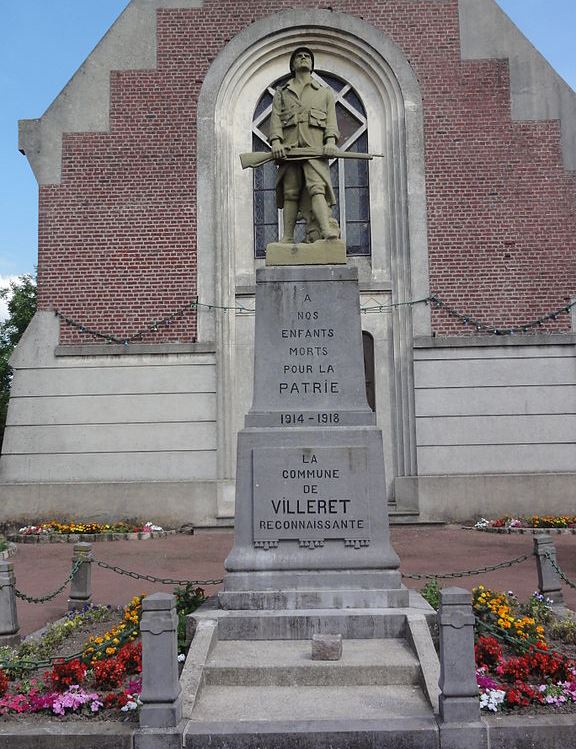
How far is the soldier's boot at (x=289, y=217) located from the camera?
8.59 metres

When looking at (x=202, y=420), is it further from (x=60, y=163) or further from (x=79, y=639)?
(x=79, y=639)

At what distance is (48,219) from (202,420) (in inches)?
223

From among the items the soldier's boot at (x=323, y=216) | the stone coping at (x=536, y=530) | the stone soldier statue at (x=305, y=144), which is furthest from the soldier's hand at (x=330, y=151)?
the stone coping at (x=536, y=530)

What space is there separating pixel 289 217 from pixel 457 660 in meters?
5.17

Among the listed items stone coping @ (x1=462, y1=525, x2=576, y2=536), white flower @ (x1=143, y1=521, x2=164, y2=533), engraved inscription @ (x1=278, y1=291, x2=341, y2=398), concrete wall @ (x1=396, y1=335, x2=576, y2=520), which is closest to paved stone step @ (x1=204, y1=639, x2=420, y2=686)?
engraved inscription @ (x1=278, y1=291, x2=341, y2=398)

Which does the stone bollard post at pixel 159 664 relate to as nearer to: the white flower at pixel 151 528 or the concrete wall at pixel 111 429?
the white flower at pixel 151 528

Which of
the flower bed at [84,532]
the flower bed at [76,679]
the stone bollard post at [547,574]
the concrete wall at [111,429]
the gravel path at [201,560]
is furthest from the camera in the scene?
the concrete wall at [111,429]

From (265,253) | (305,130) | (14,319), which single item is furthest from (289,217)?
(14,319)

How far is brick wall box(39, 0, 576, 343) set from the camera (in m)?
16.8

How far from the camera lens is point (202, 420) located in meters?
16.6

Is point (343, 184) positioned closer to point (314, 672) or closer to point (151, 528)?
point (151, 528)

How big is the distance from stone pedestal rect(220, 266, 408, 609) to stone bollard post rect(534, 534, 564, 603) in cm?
260

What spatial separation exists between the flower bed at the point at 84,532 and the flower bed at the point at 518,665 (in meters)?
9.00

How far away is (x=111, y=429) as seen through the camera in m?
16.6
